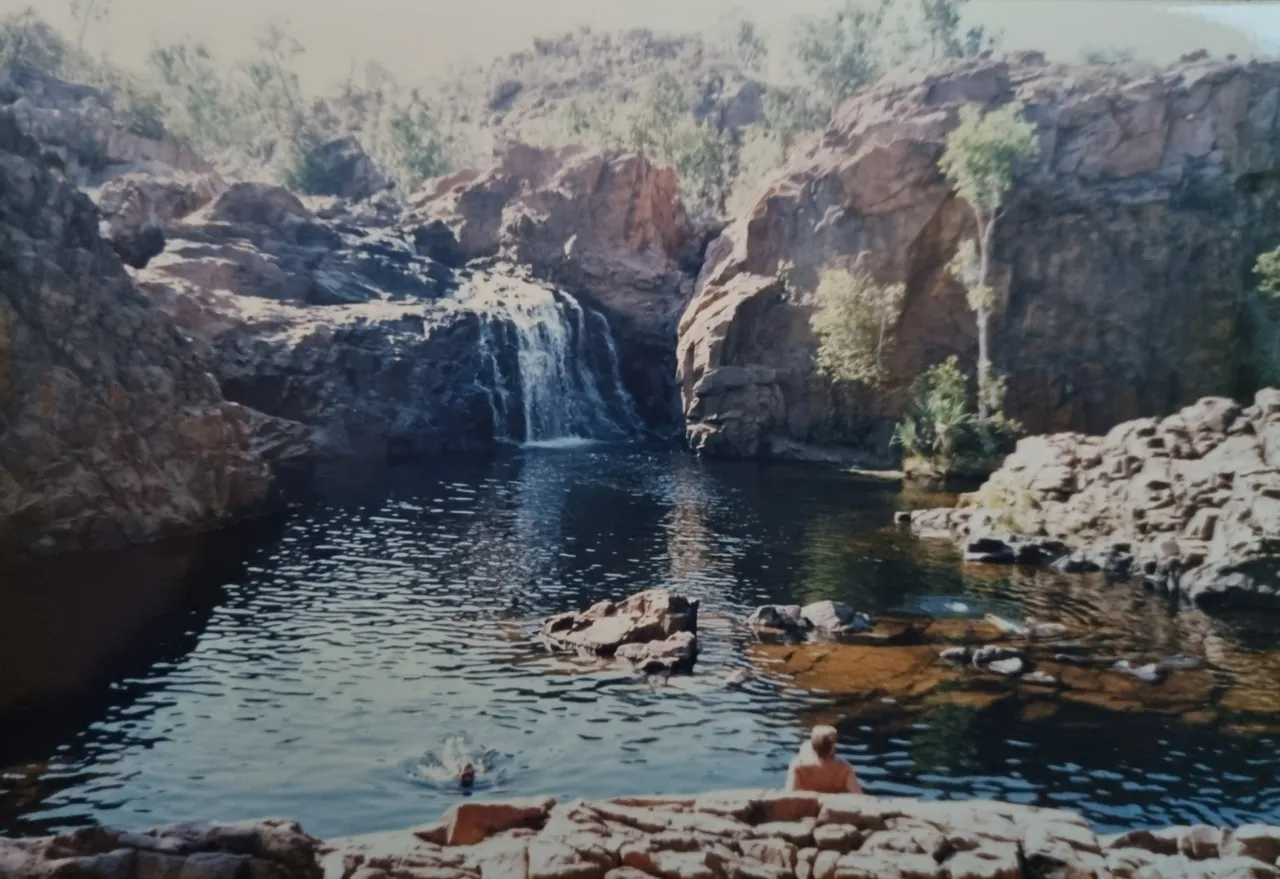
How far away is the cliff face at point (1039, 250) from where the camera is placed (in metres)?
57.0

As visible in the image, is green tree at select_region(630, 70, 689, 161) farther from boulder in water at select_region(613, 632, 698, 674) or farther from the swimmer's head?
the swimmer's head

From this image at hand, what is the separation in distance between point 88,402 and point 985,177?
44.8 metres

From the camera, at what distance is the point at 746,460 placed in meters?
63.5

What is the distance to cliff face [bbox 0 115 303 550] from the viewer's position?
1417 inches

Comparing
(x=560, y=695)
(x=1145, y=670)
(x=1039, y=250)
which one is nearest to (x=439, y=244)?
(x=1039, y=250)

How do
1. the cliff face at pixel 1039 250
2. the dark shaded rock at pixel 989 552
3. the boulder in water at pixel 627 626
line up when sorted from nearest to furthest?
the boulder in water at pixel 627 626
the dark shaded rock at pixel 989 552
the cliff face at pixel 1039 250

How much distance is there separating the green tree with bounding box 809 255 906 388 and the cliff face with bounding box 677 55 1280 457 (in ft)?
4.08

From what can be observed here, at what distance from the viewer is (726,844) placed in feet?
46.4

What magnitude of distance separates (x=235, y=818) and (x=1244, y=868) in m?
15.3

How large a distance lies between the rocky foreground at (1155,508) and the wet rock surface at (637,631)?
15.4 m

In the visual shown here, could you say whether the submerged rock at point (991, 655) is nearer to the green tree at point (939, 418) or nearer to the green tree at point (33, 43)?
the green tree at point (939, 418)

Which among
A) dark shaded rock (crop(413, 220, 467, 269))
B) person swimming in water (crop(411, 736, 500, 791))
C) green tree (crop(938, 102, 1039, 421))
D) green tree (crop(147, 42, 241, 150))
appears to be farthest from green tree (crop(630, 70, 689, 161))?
person swimming in water (crop(411, 736, 500, 791))

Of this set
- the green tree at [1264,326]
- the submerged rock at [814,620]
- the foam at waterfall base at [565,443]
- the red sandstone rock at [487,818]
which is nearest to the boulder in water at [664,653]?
the submerged rock at [814,620]

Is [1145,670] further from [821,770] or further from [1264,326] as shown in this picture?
[1264,326]
